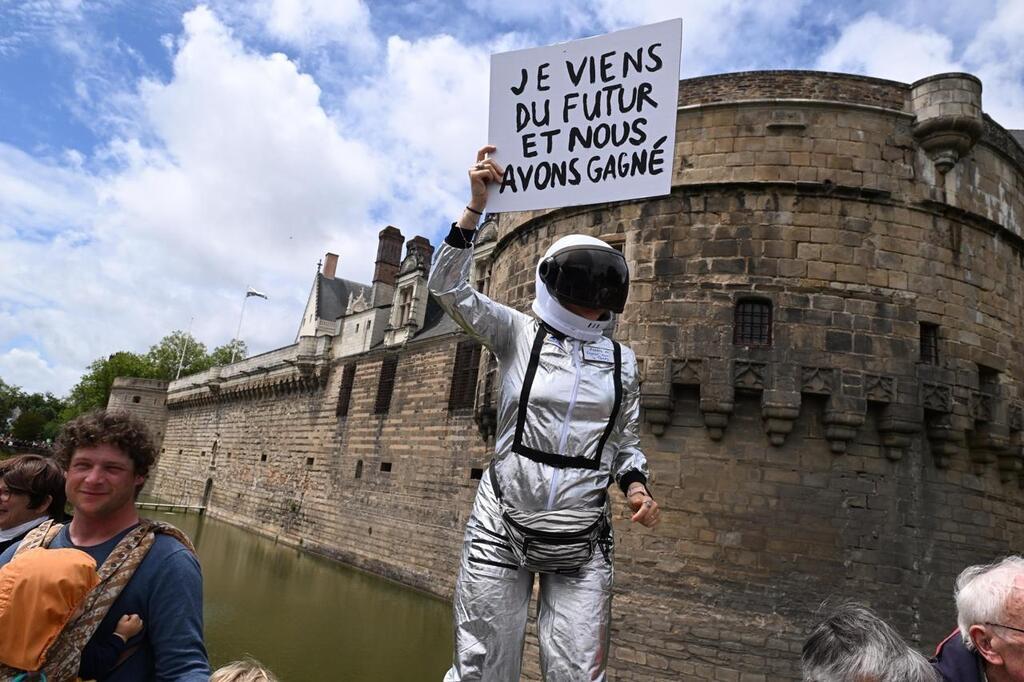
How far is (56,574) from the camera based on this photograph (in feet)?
5.76

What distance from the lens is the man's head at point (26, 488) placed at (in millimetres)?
3320

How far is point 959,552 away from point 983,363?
2.35 meters

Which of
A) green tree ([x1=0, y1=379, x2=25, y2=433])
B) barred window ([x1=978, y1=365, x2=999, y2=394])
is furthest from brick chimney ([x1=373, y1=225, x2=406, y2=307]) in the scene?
green tree ([x1=0, y1=379, x2=25, y2=433])

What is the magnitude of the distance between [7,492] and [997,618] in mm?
4236

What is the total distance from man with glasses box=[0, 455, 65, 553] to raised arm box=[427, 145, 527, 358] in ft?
7.46

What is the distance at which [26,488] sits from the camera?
10.9ft

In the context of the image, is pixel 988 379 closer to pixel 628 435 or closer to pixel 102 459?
pixel 628 435

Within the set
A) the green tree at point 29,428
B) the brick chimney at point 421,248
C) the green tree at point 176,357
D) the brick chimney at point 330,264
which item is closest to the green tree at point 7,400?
the green tree at point 29,428

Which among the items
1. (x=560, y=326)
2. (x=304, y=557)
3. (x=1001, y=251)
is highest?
(x=1001, y=251)

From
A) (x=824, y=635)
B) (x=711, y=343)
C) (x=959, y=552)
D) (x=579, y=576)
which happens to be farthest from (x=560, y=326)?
(x=959, y=552)

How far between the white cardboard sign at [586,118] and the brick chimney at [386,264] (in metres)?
22.4

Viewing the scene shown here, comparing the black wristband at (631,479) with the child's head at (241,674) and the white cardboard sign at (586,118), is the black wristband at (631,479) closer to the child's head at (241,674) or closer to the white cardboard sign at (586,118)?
the white cardboard sign at (586,118)

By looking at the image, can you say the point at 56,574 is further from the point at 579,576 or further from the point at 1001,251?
the point at 1001,251

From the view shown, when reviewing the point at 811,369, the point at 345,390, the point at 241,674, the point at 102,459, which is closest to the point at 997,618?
the point at 241,674
